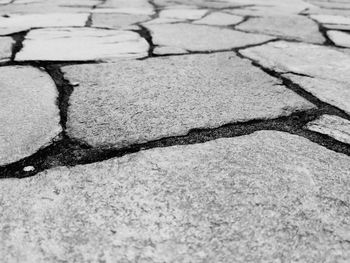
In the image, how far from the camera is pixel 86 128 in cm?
86

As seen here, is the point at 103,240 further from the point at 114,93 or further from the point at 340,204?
the point at 114,93

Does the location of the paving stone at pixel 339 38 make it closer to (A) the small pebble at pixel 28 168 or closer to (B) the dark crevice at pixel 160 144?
(B) the dark crevice at pixel 160 144

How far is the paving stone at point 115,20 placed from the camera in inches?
77.2

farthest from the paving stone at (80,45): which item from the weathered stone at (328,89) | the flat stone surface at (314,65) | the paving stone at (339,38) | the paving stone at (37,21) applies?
the paving stone at (339,38)

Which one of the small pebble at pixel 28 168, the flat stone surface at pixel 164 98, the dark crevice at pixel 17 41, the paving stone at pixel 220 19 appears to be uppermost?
the dark crevice at pixel 17 41

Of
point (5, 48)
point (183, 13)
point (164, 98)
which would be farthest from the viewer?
point (183, 13)

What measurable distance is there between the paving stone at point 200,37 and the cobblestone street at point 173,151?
21 millimetres

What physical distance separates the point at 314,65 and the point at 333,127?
0.55m

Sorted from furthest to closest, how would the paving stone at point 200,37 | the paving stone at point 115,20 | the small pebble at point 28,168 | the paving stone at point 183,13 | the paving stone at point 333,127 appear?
the paving stone at point 183,13, the paving stone at point 115,20, the paving stone at point 200,37, the paving stone at point 333,127, the small pebble at point 28,168

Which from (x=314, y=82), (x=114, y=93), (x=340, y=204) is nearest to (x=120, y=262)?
(x=340, y=204)

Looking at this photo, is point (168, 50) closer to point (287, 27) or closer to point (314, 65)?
point (314, 65)

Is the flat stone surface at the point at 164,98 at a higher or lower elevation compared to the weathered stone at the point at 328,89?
lower

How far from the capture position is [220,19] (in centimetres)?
222

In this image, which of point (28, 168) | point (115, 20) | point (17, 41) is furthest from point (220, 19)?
point (28, 168)
